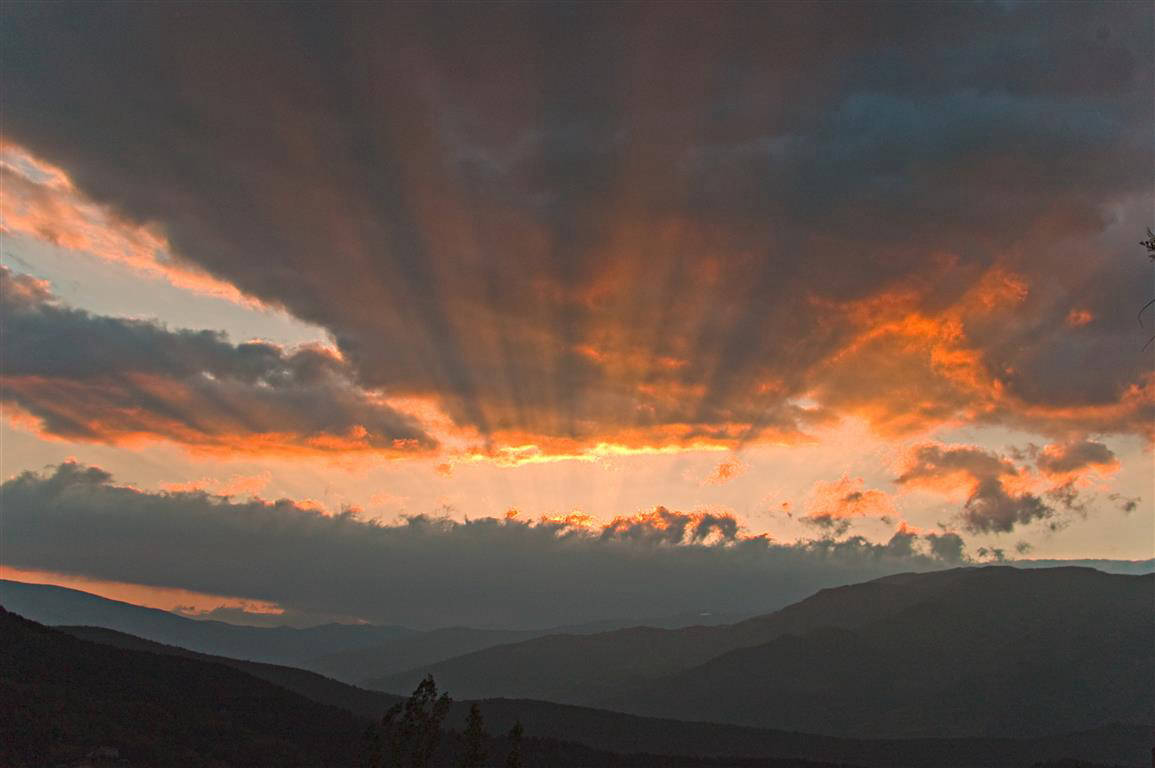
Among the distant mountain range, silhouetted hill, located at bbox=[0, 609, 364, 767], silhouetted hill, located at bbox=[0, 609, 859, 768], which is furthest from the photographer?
the distant mountain range

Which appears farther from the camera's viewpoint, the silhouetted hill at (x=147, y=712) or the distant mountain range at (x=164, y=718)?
the distant mountain range at (x=164, y=718)

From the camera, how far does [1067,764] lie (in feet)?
652

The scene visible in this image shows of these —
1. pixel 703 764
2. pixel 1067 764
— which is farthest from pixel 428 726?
pixel 1067 764

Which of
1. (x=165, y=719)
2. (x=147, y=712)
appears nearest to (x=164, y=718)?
(x=165, y=719)

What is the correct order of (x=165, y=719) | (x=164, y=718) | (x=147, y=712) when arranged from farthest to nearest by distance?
(x=164, y=718) → (x=165, y=719) → (x=147, y=712)

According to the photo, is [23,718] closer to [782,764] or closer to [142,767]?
[142,767]

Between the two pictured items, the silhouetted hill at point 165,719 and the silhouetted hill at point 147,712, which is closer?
the silhouetted hill at point 165,719

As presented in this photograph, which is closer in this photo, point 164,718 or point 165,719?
point 165,719

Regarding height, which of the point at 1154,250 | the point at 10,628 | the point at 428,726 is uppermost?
the point at 1154,250

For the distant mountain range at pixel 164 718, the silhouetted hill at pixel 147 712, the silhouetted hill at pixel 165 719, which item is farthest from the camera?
the distant mountain range at pixel 164 718

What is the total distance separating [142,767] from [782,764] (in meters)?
124

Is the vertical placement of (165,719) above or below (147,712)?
below

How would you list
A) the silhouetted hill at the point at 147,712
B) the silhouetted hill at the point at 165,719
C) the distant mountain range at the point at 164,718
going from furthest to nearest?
the distant mountain range at the point at 164,718 → the silhouetted hill at the point at 147,712 → the silhouetted hill at the point at 165,719

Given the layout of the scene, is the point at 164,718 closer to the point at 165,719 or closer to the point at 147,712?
the point at 165,719
